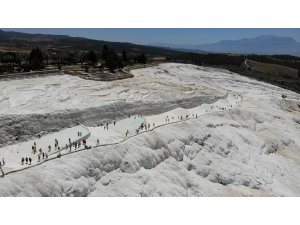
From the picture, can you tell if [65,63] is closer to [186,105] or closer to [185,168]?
[186,105]

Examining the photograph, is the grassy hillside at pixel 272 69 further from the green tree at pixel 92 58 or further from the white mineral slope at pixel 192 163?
the green tree at pixel 92 58

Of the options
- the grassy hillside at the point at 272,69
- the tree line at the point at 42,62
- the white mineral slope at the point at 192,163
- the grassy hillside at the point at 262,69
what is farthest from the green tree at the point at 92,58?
the grassy hillside at the point at 272,69

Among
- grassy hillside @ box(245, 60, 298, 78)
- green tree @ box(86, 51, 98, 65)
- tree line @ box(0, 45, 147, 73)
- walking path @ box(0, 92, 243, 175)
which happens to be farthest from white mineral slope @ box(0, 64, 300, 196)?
grassy hillside @ box(245, 60, 298, 78)

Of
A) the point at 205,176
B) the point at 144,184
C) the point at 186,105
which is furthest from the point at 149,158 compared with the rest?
the point at 186,105

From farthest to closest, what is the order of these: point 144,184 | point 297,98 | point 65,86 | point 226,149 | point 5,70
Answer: point 297,98
point 5,70
point 65,86
point 226,149
point 144,184

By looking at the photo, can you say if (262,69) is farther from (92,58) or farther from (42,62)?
(42,62)

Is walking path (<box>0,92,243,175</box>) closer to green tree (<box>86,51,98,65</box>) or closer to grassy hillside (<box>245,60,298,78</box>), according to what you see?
green tree (<box>86,51,98,65</box>)

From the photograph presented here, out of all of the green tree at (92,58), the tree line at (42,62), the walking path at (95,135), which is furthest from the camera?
the green tree at (92,58)
